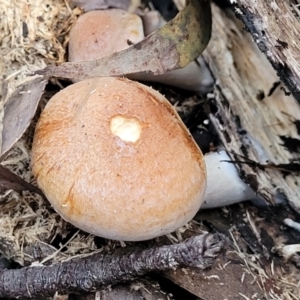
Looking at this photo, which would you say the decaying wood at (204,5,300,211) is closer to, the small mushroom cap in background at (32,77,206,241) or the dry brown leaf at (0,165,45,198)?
the small mushroom cap in background at (32,77,206,241)

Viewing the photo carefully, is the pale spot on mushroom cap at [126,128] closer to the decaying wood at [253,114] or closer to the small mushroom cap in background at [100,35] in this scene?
the small mushroom cap in background at [100,35]

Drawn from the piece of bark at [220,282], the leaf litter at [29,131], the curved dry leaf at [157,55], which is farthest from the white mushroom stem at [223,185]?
the curved dry leaf at [157,55]

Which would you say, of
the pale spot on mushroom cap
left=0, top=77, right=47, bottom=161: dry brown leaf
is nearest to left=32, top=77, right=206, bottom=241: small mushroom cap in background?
the pale spot on mushroom cap

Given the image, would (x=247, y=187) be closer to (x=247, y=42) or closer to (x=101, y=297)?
(x=247, y=42)

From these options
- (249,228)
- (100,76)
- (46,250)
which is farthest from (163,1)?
(46,250)

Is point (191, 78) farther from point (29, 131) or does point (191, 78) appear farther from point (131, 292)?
point (131, 292)
